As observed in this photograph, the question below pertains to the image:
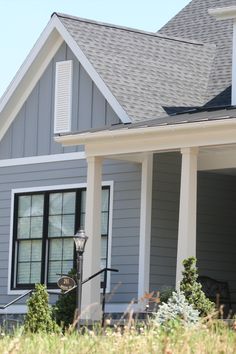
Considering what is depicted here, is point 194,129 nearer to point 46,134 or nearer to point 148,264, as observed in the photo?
point 148,264

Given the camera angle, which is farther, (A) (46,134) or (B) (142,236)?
(A) (46,134)

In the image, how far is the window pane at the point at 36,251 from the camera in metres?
23.1

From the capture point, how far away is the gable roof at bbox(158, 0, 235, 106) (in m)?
22.8

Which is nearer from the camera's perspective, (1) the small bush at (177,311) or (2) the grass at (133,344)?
(2) the grass at (133,344)

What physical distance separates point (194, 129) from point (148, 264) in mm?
3452

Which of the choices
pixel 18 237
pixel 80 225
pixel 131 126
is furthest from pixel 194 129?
pixel 18 237

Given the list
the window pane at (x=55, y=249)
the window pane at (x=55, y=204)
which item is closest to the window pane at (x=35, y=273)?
the window pane at (x=55, y=249)

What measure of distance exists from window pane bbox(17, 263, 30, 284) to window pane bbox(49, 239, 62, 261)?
68 centimetres

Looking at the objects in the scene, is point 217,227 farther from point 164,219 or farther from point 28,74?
point 28,74

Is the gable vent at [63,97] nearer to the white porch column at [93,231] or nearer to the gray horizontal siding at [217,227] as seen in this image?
the white porch column at [93,231]

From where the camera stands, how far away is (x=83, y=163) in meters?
22.4

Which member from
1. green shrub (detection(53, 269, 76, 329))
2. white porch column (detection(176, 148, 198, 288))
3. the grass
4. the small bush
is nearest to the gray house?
white porch column (detection(176, 148, 198, 288))

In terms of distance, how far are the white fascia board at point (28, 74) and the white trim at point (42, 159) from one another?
68 cm

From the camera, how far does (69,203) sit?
891 inches
